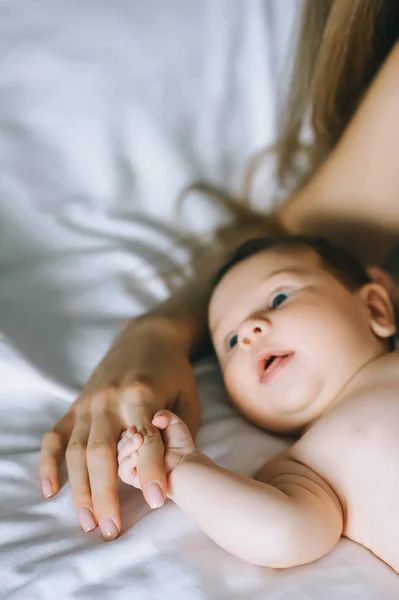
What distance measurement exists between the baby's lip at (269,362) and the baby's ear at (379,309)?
12cm

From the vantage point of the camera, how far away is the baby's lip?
31.8 inches

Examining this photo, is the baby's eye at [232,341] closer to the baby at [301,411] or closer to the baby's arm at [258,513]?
the baby at [301,411]

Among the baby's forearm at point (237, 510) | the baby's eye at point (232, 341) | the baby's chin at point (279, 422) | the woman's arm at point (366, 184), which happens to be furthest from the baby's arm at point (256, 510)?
the woman's arm at point (366, 184)

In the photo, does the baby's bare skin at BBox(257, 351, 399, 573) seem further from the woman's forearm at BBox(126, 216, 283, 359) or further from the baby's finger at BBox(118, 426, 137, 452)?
the woman's forearm at BBox(126, 216, 283, 359)

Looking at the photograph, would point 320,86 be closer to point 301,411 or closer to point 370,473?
point 301,411

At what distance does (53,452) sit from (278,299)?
322 millimetres

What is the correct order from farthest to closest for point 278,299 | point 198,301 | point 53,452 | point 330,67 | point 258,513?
point 330,67 → point 198,301 → point 278,299 → point 53,452 → point 258,513

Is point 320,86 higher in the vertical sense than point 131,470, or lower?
higher

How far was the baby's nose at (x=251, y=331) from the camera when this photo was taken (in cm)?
82

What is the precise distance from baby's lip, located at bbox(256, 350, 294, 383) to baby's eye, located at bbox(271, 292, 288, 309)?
0.26ft

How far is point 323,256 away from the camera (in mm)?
943

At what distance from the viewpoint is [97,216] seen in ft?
3.86

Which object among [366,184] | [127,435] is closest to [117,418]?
[127,435]

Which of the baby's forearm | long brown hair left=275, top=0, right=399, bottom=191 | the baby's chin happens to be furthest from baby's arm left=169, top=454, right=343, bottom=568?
long brown hair left=275, top=0, right=399, bottom=191
